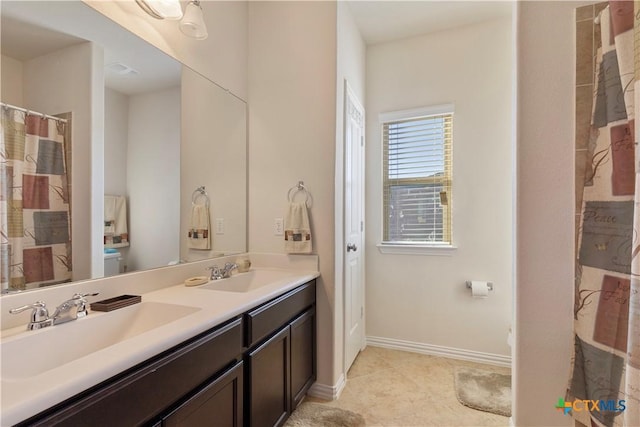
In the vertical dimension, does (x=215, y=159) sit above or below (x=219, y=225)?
above

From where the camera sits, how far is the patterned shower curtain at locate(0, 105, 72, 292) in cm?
95

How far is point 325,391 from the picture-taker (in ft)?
6.45

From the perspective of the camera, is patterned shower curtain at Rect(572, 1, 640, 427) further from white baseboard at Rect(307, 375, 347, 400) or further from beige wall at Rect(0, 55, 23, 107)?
beige wall at Rect(0, 55, 23, 107)

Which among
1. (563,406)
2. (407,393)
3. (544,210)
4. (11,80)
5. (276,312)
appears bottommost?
(407,393)

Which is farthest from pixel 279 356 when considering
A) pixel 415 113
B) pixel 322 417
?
pixel 415 113

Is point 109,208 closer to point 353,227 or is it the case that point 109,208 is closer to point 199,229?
point 199,229

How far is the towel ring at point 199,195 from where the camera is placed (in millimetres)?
1763

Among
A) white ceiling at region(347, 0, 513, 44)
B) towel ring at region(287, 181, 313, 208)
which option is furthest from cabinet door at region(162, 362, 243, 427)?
white ceiling at region(347, 0, 513, 44)

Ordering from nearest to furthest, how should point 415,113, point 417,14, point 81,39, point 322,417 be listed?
point 81,39 → point 322,417 → point 417,14 → point 415,113

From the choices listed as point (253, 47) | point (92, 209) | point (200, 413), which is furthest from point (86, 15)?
point (200, 413)

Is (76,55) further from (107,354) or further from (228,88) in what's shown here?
(107,354)

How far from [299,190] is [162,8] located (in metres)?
1.19

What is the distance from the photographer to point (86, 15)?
117cm

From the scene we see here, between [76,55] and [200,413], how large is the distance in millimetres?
1406
